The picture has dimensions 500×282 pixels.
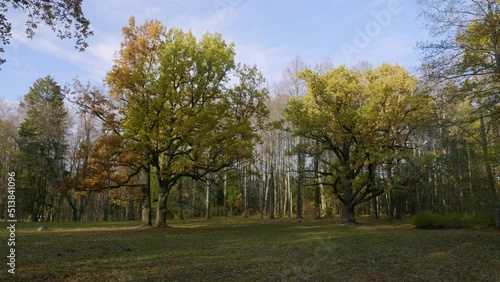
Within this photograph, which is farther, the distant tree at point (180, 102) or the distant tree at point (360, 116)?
the distant tree at point (360, 116)

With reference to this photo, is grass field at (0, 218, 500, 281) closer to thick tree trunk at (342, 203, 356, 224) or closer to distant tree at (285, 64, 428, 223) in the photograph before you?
distant tree at (285, 64, 428, 223)

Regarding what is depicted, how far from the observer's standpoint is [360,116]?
21.6 meters

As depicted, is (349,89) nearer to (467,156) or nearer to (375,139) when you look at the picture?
(375,139)

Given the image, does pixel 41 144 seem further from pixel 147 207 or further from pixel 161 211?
pixel 161 211

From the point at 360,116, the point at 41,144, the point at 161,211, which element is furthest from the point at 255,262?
the point at 41,144

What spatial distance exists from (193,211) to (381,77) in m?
30.4

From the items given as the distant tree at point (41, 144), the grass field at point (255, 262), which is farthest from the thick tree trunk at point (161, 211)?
the distant tree at point (41, 144)

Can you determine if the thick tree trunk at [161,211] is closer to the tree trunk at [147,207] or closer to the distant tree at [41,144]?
the tree trunk at [147,207]

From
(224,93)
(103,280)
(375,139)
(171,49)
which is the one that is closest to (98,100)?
(171,49)

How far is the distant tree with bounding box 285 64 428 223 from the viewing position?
21203 mm

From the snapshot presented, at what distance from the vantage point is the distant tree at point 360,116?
21.2 meters

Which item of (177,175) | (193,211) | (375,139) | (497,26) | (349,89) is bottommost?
(193,211)

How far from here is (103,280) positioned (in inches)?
262

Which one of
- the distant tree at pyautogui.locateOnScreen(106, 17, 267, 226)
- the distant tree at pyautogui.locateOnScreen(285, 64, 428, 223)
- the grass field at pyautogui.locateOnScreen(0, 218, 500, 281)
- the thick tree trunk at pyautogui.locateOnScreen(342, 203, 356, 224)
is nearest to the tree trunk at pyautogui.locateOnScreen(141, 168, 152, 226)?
the distant tree at pyautogui.locateOnScreen(106, 17, 267, 226)
